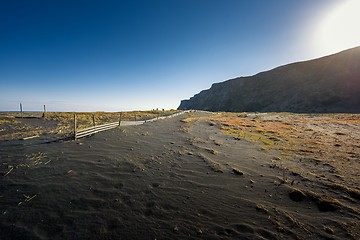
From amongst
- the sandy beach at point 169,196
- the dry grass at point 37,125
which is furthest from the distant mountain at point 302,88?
the dry grass at point 37,125

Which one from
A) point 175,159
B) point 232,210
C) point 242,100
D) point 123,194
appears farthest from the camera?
point 242,100

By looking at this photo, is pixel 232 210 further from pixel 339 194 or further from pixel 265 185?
pixel 339 194

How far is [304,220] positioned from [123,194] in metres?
5.61

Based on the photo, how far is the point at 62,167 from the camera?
781 centimetres

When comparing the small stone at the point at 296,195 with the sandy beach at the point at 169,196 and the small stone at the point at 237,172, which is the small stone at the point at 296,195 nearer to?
the sandy beach at the point at 169,196

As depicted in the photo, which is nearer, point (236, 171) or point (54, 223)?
point (54, 223)

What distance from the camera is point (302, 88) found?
108 meters

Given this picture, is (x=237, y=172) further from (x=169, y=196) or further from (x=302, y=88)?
(x=302, y=88)

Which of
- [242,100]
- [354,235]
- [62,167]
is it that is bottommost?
[354,235]

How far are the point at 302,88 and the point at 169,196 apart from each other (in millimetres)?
129011

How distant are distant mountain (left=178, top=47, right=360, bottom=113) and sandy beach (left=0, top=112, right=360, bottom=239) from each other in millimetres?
98102

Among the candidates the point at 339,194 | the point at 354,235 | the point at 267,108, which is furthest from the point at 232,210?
the point at 267,108

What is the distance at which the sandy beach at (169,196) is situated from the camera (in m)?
4.42

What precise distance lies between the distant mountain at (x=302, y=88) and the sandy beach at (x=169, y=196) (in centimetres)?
9810
